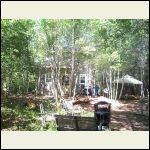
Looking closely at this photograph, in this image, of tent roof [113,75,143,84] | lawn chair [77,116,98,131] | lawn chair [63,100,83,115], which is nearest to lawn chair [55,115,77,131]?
lawn chair [77,116,98,131]

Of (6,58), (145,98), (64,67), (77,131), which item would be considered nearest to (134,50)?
(145,98)

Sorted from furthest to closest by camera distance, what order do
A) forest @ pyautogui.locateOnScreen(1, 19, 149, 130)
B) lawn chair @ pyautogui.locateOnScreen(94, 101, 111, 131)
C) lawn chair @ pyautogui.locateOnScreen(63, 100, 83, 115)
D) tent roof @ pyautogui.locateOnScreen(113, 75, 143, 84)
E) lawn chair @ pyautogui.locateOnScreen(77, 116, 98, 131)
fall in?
lawn chair @ pyautogui.locateOnScreen(63, 100, 83, 115), forest @ pyautogui.locateOnScreen(1, 19, 149, 130), tent roof @ pyautogui.locateOnScreen(113, 75, 143, 84), lawn chair @ pyautogui.locateOnScreen(94, 101, 111, 131), lawn chair @ pyautogui.locateOnScreen(77, 116, 98, 131)

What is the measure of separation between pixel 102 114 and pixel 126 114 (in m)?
0.55

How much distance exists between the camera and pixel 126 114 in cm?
747

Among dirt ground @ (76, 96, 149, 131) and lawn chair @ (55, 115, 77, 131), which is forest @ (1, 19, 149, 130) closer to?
dirt ground @ (76, 96, 149, 131)

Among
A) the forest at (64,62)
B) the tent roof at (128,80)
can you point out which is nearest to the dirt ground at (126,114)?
the forest at (64,62)

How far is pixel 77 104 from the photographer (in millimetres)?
7566

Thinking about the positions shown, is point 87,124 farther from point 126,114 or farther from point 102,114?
point 126,114

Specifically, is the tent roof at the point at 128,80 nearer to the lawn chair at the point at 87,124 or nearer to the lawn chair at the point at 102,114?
the lawn chair at the point at 102,114

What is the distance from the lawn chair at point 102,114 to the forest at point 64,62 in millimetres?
200

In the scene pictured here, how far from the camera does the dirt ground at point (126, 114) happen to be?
7.24m

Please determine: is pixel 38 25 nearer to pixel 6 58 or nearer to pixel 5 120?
pixel 6 58

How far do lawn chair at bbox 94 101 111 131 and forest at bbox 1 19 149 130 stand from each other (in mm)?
200

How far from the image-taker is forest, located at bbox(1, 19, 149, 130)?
7379 mm
